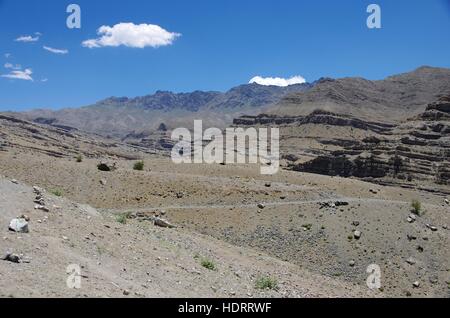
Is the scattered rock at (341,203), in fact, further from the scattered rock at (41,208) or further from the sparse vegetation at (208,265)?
the scattered rock at (41,208)

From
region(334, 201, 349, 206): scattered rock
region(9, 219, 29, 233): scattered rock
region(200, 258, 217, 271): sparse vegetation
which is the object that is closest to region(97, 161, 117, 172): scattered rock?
region(334, 201, 349, 206): scattered rock

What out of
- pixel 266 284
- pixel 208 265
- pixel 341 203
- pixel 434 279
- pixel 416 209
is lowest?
pixel 434 279

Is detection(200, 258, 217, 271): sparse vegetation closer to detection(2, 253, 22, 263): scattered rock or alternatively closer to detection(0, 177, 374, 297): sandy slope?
detection(0, 177, 374, 297): sandy slope

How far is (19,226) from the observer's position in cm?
1502

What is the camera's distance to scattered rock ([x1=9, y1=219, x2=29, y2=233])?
49.2 ft

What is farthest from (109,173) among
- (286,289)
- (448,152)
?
(448,152)

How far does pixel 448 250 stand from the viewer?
33562 millimetres

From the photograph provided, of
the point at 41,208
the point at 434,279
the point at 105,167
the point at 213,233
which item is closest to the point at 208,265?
the point at 41,208

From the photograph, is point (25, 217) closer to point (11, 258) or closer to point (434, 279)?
point (11, 258)

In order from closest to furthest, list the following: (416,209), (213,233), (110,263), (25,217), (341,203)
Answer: (110,263) < (25,217) < (213,233) < (416,209) < (341,203)

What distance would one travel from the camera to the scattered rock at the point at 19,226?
49.2 ft

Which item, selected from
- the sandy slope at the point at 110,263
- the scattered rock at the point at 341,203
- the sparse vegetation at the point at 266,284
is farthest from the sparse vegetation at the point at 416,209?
the sparse vegetation at the point at 266,284
